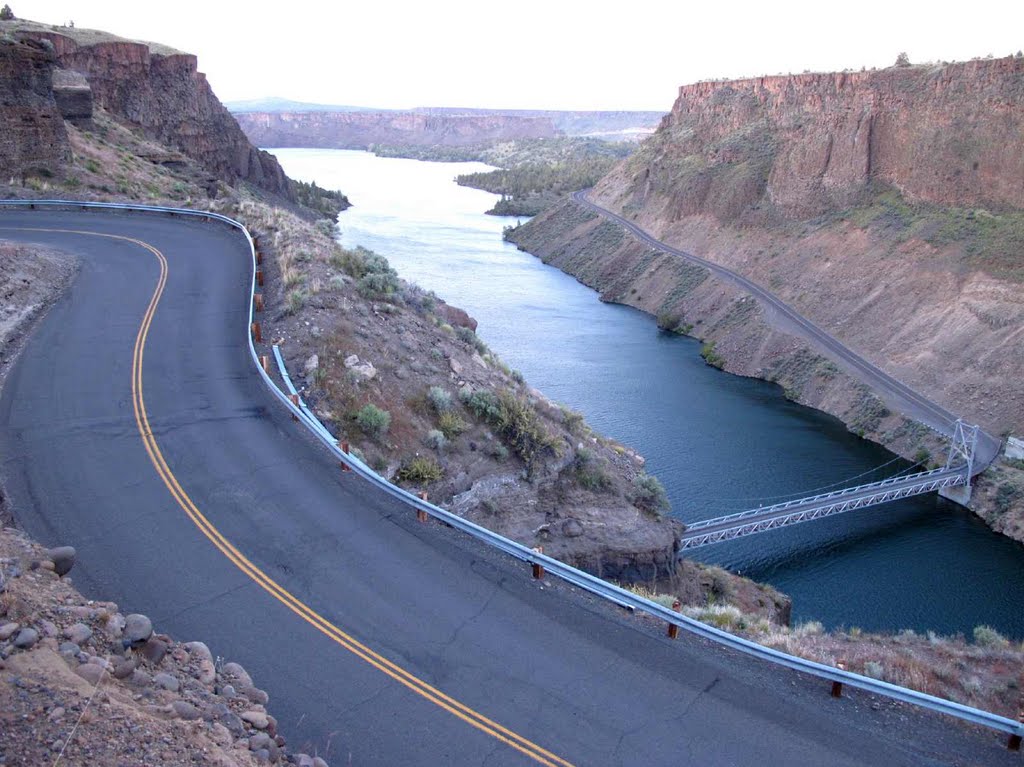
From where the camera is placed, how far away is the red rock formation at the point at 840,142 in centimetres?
4616

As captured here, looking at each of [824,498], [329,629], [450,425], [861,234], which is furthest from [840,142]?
[329,629]

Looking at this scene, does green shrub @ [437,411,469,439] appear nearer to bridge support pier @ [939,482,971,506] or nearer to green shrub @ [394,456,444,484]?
green shrub @ [394,456,444,484]

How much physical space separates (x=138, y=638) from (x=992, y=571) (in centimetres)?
2735

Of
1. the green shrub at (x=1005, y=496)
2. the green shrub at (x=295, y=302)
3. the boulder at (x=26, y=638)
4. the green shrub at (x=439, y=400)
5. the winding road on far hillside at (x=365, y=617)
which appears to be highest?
the green shrub at (x=295, y=302)

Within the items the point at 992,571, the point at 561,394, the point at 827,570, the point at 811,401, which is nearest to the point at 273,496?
the point at 827,570

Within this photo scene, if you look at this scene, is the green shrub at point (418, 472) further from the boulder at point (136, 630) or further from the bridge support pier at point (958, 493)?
the bridge support pier at point (958, 493)

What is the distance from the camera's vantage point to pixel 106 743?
5191 mm

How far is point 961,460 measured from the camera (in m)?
31.5

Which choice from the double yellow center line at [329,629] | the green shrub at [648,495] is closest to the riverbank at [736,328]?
the green shrub at [648,495]

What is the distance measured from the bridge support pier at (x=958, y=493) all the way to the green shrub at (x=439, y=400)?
2429 centimetres

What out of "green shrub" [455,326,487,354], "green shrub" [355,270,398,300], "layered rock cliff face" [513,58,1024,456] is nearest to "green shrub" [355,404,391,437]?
"green shrub" [355,270,398,300]

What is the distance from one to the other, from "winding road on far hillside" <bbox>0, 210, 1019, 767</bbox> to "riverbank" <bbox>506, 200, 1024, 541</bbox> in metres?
25.4

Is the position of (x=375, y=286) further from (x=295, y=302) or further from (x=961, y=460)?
(x=961, y=460)

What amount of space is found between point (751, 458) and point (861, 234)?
25.8m
